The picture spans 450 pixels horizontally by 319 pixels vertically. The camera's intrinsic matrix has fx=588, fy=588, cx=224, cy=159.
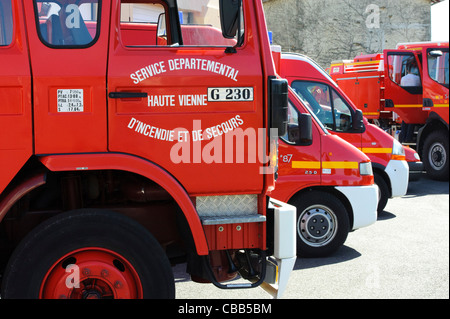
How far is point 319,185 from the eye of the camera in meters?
6.78

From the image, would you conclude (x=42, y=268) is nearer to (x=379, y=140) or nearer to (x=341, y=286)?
(x=341, y=286)

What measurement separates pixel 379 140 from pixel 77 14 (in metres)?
6.12

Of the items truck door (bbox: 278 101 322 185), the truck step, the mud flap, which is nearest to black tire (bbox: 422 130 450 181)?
truck door (bbox: 278 101 322 185)

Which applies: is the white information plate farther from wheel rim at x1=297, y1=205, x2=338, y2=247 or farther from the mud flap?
wheel rim at x1=297, y1=205, x2=338, y2=247

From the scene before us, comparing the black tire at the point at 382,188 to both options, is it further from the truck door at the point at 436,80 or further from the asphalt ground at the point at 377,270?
the truck door at the point at 436,80

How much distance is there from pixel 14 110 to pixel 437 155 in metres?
12.3

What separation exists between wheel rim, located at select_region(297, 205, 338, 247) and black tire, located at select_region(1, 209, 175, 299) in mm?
3254

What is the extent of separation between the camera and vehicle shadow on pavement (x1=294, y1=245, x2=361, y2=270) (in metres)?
A: 6.54

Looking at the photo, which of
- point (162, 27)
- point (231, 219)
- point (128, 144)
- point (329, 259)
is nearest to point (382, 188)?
point (329, 259)

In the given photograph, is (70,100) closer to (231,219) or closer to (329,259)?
(231,219)

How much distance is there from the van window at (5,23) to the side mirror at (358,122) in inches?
232

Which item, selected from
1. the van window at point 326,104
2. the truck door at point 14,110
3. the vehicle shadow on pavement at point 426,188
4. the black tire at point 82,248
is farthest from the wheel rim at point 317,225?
the vehicle shadow on pavement at point 426,188

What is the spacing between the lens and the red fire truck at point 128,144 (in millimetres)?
3574

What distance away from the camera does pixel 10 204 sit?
3.57 m
